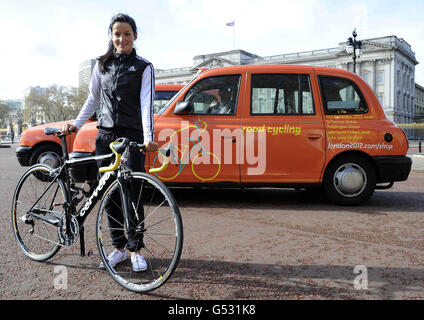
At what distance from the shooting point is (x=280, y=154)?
16.3 ft

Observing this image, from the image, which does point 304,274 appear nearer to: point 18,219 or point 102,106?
point 102,106

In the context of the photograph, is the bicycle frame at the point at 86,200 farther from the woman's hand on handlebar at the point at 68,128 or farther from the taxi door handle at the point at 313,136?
the taxi door handle at the point at 313,136

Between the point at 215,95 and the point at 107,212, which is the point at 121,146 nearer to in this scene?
the point at 107,212

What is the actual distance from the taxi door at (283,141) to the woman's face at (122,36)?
237 centimetres

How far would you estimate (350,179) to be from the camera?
16.5 ft

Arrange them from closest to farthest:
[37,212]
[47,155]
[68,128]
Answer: [68,128] → [37,212] → [47,155]

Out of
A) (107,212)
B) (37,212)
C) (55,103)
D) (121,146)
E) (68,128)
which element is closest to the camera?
(121,146)

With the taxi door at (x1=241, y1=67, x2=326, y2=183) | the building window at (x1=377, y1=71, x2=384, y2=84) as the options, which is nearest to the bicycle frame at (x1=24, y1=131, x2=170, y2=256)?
the taxi door at (x1=241, y1=67, x2=326, y2=183)

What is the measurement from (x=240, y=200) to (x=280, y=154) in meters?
1.03

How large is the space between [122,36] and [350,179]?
3.47 meters

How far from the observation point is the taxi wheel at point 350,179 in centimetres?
504

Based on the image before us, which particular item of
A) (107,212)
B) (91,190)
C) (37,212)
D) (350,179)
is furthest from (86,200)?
(350,179)

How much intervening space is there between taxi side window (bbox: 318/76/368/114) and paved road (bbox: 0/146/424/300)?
50.8 inches

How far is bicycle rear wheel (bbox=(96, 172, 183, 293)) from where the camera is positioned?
7.52 feet
